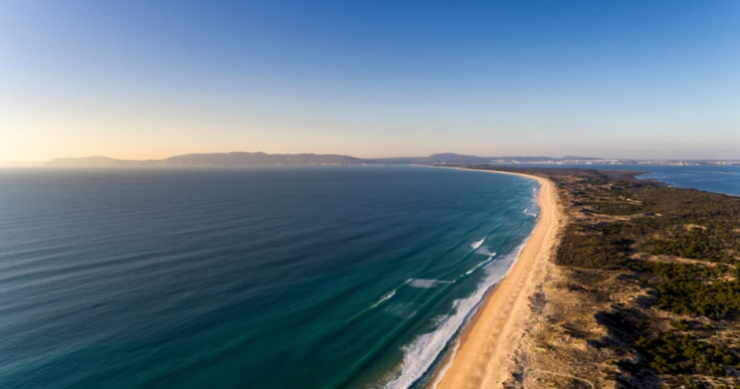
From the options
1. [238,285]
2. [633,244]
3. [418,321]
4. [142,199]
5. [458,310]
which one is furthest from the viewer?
[142,199]

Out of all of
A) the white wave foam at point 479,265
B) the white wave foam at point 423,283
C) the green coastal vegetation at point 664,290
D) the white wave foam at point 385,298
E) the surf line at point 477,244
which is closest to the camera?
the green coastal vegetation at point 664,290

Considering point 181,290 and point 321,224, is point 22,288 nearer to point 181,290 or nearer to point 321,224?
point 181,290

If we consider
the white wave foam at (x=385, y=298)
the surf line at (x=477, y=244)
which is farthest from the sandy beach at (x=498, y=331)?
the white wave foam at (x=385, y=298)

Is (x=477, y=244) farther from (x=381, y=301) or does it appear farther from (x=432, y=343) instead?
(x=432, y=343)

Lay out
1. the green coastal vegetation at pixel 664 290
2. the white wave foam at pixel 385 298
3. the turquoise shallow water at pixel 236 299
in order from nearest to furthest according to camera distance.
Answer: the green coastal vegetation at pixel 664 290, the turquoise shallow water at pixel 236 299, the white wave foam at pixel 385 298

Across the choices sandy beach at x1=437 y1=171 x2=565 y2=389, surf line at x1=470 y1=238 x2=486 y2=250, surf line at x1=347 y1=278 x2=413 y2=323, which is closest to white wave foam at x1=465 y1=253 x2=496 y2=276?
sandy beach at x1=437 y1=171 x2=565 y2=389

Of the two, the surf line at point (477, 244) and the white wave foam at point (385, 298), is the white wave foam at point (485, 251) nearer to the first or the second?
the surf line at point (477, 244)

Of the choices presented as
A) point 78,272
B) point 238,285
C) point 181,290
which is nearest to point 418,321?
point 238,285
